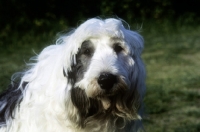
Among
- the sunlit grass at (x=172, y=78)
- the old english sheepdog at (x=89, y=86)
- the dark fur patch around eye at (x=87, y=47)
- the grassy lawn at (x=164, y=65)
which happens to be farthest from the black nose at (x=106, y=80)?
the sunlit grass at (x=172, y=78)

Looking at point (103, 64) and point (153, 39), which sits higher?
point (103, 64)

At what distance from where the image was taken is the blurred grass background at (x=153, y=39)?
724 cm

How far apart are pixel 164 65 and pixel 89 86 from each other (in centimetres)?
621

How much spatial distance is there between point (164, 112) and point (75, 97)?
10.6 ft

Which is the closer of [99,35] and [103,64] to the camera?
[103,64]

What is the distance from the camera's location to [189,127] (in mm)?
6457

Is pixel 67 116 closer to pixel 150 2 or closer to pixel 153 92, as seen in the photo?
pixel 153 92

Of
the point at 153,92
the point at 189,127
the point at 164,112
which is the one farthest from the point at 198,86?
the point at 189,127

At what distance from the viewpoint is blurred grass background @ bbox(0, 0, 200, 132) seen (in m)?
7.24

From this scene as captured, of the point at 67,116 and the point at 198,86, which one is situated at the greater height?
the point at 67,116

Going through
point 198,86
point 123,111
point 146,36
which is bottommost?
point 146,36

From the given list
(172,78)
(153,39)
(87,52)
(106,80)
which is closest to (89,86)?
(106,80)

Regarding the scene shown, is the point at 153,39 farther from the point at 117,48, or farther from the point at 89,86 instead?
the point at 89,86

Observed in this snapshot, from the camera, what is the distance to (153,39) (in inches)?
493
